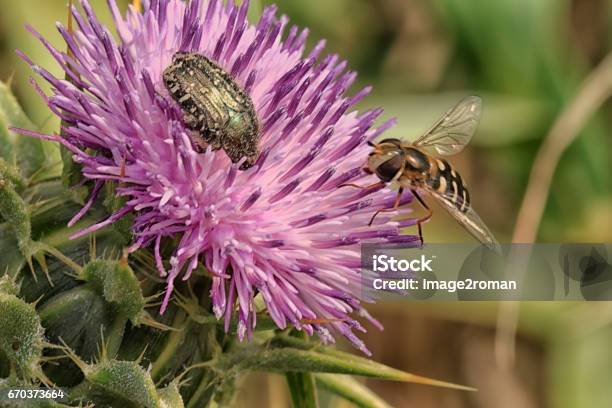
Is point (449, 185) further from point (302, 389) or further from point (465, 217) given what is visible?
point (302, 389)

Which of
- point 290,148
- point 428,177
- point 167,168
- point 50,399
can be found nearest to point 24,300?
point 50,399

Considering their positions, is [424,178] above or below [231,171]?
above

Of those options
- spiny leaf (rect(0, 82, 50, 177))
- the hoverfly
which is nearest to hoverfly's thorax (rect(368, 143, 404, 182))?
the hoverfly

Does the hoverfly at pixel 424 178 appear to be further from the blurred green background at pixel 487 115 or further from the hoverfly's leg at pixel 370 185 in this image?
the blurred green background at pixel 487 115

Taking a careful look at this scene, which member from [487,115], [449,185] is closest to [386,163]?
[449,185]

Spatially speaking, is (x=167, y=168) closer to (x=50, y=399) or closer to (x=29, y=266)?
(x=29, y=266)

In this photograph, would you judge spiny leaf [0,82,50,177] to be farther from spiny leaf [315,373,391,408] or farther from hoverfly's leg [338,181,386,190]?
spiny leaf [315,373,391,408]
